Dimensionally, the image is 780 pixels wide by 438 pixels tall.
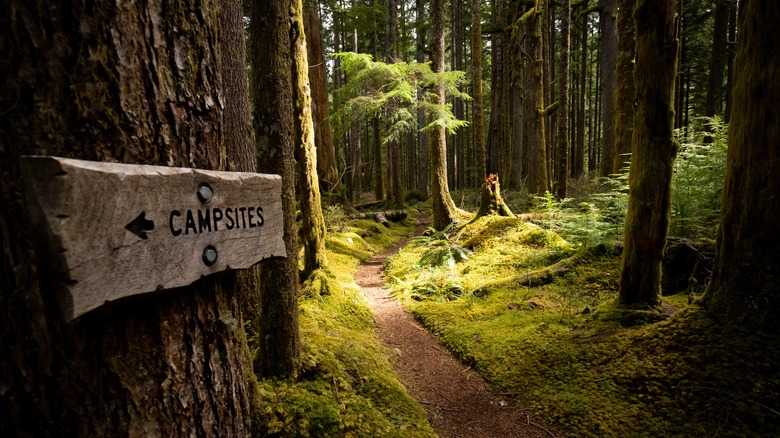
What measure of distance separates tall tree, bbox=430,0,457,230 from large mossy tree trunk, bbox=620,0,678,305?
652 centimetres

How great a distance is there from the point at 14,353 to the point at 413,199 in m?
22.8

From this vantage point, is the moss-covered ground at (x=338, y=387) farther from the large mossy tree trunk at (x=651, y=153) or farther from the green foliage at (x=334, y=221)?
the green foliage at (x=334, y=221)

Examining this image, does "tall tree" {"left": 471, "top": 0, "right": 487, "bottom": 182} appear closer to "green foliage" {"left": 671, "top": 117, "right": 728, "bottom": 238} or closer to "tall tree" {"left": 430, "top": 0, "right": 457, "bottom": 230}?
"tall tree" {"left": 430, "top": 0, "right": 457, "bottom": 230}

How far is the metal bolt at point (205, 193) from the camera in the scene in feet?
4.51

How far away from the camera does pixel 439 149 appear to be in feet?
34.8

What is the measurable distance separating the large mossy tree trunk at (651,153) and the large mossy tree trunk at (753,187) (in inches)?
21.5

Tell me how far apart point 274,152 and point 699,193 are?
6.42 m

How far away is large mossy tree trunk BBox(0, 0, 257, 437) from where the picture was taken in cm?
108

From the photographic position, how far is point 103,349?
1212 millimetres

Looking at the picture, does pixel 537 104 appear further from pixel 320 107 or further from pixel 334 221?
pixel 334 221

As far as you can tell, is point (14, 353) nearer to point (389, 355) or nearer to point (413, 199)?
point (389, 355)

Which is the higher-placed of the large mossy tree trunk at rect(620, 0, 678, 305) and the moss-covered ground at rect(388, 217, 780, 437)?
the large mossy tree trunk at rect(620, 0, 678, 305)

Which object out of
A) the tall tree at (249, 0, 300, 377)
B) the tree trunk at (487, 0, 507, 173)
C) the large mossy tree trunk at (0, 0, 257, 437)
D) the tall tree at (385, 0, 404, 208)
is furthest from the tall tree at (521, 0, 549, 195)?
the large mossy tree trunk at (0, 0, 257, 437)

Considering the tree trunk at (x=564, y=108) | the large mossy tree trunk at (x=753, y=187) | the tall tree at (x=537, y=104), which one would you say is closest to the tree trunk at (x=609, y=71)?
the tree trunk at (x=564, y=108)
